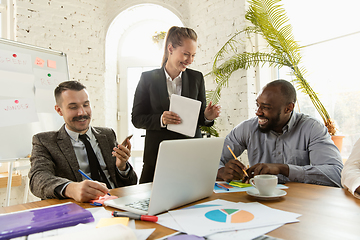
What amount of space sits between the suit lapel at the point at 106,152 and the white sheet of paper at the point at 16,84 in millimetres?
1087

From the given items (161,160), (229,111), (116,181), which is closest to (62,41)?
(229,111)

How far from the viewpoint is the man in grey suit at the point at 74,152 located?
48.7 inches

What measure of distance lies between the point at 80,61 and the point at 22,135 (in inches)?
60.8

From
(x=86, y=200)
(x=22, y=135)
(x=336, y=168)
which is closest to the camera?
(x=86, y=200)

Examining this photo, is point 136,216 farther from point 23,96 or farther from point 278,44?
point 278,44

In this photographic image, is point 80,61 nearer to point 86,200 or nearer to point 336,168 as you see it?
point 86,200

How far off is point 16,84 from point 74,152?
129cm

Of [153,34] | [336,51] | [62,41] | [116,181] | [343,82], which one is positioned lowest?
[116,181]

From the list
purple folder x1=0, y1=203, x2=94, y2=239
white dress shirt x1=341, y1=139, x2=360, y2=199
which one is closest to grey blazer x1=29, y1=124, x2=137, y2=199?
purple folder x1=0, y1=203, x2=94, y2=239

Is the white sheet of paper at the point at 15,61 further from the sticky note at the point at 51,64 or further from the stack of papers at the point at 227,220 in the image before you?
the stack of papers at the point at 227,220

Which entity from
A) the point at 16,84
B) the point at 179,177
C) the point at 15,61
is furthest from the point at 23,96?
the point at 179,177

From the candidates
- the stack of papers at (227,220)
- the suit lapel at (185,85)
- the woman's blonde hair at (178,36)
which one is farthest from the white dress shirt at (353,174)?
the woman's blonde hair at (178,36)

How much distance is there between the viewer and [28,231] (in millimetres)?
674

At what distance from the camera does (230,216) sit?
0.76m
